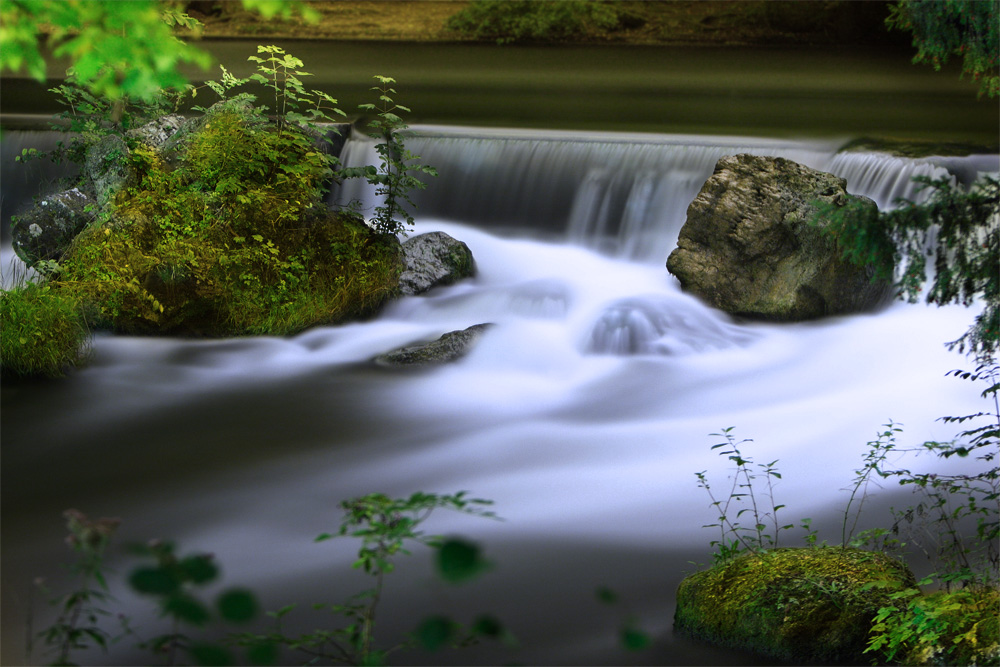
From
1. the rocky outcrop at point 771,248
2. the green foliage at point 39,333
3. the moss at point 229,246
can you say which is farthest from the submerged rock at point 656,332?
the green foliage at point 39,333

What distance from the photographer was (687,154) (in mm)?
8047

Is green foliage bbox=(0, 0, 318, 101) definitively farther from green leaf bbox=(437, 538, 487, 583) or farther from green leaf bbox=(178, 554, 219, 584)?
green leaf bbox=(437, 538, 487, 583)

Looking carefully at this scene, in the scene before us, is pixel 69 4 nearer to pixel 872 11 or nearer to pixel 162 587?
pixel 162 587

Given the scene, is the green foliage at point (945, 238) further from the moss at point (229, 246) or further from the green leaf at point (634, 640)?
the moss at point (229, 246)

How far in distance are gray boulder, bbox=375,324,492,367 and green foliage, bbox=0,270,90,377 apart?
1.96 meters

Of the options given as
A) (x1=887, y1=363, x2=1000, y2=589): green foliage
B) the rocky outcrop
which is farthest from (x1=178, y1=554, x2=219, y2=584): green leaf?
the rocky outcrop

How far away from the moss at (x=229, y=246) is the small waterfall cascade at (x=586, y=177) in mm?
794

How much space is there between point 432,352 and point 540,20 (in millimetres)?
9366

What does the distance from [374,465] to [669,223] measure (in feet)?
13.0

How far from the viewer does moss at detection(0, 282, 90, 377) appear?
5.68m

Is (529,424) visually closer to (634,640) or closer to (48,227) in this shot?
(634,640)

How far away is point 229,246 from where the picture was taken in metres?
6.69

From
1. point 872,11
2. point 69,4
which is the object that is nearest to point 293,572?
point 69,4

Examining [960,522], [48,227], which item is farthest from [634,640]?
[48,227]
